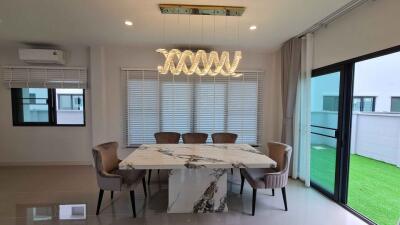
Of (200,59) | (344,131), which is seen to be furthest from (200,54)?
(344,131)

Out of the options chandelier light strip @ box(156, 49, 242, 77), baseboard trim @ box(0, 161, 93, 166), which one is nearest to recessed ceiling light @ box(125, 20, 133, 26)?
chandelier light strip @ box(156, 49, 242, 77)

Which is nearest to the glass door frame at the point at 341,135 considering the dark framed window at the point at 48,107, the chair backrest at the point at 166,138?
the chair backrest at the point at 166,138

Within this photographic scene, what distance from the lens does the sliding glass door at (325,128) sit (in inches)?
128

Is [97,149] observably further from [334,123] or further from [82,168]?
[334,123]

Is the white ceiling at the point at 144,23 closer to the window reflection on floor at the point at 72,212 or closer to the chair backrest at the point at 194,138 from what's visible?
the chair backrest at the point at 194,138

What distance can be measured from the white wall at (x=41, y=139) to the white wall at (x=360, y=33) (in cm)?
463

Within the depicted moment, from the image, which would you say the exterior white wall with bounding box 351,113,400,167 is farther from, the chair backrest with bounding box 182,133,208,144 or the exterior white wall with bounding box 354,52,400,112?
the chair backrest with bounding box 182,133,208,144

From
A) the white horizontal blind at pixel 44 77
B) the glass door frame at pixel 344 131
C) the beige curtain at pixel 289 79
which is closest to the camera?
the glass door frame at pixel 344 131

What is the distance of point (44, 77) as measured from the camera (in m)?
4.51

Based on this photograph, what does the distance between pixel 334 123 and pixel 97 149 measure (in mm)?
3445

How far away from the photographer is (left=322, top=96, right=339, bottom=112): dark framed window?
3223 millimetres

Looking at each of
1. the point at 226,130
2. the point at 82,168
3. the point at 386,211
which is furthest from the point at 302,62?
the point at 82,168

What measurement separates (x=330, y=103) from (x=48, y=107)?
5629 mm

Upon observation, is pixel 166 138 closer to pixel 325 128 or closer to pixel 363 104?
pixel 325 128
